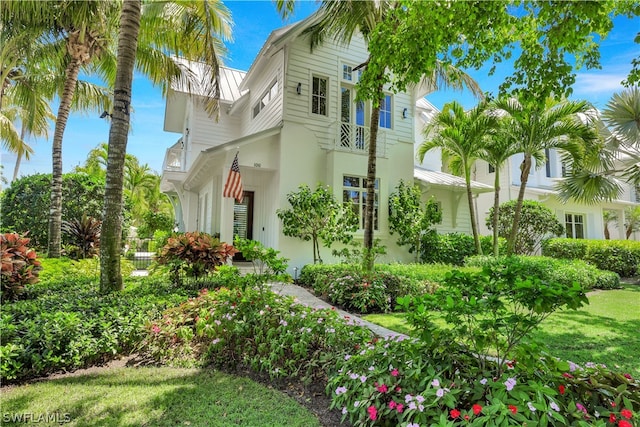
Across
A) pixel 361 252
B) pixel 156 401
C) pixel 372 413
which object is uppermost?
pixel 361 252

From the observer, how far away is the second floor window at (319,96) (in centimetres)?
1251

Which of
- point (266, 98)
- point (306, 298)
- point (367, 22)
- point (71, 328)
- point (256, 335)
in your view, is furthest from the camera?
point (266, 98)

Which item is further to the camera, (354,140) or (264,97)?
(264,97)

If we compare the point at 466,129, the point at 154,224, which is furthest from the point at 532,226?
the point at 154,224

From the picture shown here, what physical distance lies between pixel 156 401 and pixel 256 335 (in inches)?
54.1

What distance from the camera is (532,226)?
52.6 feet

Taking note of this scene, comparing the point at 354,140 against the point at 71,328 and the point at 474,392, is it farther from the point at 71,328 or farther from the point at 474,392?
the point at 474,392

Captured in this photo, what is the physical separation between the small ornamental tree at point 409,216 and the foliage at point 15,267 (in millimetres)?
10478

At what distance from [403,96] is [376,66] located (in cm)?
942

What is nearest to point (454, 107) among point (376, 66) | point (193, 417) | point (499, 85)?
point (499, 85)

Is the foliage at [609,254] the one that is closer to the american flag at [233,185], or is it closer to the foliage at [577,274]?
the foliage at [577,274]

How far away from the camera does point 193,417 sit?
315 cm

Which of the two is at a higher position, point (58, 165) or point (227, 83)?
point (227, 83)

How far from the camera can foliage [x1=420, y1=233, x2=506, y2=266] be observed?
44.8ft
